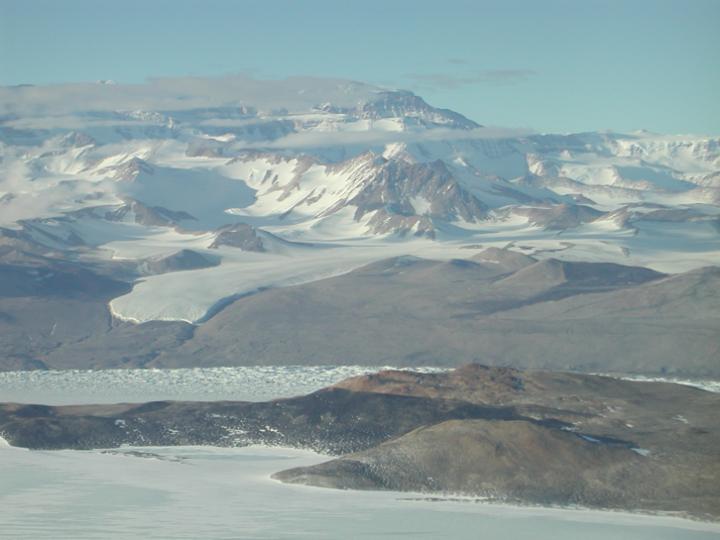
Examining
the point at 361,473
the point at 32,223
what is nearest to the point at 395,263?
the point at 32,223

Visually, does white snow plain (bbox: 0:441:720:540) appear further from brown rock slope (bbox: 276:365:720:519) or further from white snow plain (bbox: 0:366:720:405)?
white snow plain (bbox: 0:366:720:405)

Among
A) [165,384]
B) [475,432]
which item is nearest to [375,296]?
[165,384]

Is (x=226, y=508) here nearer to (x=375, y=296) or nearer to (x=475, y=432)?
(x=475, y=432)

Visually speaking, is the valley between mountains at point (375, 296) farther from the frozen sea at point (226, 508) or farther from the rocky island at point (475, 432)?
the frozen sea at point (226, 508)

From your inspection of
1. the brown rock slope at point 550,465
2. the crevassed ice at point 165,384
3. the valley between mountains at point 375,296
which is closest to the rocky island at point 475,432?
the brown rock slope at point 550,465

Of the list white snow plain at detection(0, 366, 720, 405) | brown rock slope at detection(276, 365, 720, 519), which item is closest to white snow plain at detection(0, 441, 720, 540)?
brown rock slope at detection(276, 365, 720, 519)
